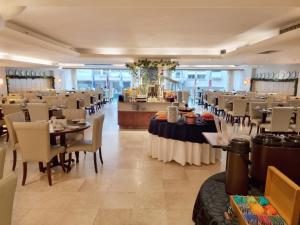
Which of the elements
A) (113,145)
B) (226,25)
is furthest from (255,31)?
(113,145)

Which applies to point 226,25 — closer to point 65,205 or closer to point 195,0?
point 195,0

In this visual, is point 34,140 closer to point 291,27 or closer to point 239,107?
point 291,27

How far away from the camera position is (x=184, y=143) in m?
4.43

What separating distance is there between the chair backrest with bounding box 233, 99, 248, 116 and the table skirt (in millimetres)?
3761

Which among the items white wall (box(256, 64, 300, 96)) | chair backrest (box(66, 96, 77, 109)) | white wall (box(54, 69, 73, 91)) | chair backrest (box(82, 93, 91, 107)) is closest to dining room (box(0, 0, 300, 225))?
chair backrest (box(66, 96, 77, 109))

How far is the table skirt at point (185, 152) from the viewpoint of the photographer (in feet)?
14.6

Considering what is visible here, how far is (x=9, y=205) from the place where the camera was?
1744mm

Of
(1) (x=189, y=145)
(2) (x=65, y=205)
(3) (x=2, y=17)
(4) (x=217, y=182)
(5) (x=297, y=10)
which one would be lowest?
(2) (x=65, y=205)

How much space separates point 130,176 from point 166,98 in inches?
177

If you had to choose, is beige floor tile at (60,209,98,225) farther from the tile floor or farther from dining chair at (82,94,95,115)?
dining chair at (82,94,95,115)

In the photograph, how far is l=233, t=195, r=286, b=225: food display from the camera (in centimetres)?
118

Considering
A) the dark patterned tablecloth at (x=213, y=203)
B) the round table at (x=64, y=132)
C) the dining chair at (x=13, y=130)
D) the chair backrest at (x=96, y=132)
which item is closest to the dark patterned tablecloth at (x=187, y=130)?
the chair backrest at (x=96, y=132)

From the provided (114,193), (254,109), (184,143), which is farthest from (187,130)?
(254,109)

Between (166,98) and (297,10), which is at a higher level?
(297,10)
